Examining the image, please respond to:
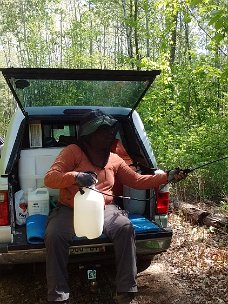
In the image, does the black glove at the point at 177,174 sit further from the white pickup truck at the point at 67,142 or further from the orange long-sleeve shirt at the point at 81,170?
the white pickup truck at the point at 67,142

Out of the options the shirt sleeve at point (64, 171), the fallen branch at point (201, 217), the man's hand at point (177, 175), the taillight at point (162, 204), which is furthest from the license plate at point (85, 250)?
the fallen branch at point (201, 217)

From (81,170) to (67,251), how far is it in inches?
32.1

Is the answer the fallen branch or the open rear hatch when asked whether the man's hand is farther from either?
the fallen branch

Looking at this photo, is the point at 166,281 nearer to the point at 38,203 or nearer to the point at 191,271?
the point at 191,271

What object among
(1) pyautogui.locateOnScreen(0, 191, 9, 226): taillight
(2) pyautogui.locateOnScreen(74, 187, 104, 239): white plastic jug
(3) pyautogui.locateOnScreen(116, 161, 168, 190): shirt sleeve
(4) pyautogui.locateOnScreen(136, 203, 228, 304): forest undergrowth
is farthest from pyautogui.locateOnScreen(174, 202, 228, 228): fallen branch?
(1) pyautogui.locateOnScreen(0, 191, 9, 226): taillight

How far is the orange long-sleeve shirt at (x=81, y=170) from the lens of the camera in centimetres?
356

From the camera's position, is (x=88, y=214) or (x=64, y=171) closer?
(x=88, y=214)

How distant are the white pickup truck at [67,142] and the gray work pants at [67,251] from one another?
0.42 feet

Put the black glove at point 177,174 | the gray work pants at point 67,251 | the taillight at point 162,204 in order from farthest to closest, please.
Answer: the taillight at point 162,204 < the black glove at point 177,174 < the gray work pants at point 67,251

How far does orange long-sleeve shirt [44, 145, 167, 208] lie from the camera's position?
11.7 ft

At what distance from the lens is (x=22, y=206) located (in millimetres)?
4355

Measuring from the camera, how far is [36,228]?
150 inches

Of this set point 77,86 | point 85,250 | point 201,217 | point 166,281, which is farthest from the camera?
point 201,217

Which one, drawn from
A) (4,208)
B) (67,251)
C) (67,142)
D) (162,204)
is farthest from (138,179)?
(67,142)
